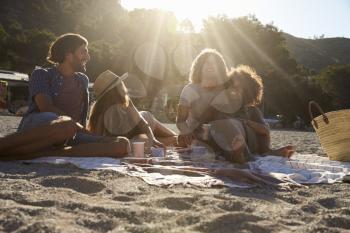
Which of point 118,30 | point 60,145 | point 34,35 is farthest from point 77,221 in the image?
point 118,30

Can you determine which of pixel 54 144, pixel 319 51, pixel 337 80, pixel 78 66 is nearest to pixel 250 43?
pixel 337 80

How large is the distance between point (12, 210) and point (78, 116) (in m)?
2.87

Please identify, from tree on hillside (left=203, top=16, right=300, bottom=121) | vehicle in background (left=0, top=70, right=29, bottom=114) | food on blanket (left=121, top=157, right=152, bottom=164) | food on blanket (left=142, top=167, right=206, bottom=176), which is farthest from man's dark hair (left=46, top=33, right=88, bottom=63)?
tree on hillside (left=203, top=16, right=300, bottom=121)

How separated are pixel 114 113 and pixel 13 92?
70.9ft

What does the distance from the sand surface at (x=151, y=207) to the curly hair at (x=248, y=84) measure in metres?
1.84

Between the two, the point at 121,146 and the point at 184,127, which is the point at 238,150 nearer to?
the point at 184,127

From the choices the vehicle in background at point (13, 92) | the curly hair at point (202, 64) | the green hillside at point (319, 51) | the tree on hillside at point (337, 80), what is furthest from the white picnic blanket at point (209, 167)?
the green hillside at point (319, 51)

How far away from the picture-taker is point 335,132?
518 centimetres

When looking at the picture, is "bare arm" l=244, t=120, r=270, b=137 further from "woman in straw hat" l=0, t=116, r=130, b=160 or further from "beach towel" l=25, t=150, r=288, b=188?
"woman in straw hat" l=0, t=116, r=130, b=160

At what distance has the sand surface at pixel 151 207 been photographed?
1.98 meters

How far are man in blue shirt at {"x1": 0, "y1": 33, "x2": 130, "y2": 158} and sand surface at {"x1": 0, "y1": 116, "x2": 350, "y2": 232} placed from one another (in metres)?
0.86

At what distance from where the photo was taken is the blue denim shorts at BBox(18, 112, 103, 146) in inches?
164

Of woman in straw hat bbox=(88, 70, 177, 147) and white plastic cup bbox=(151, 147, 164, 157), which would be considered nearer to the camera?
white plastic cup bbox=(151, 147, 164, 157)

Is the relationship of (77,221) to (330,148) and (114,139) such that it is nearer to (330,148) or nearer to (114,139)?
(114,139)
